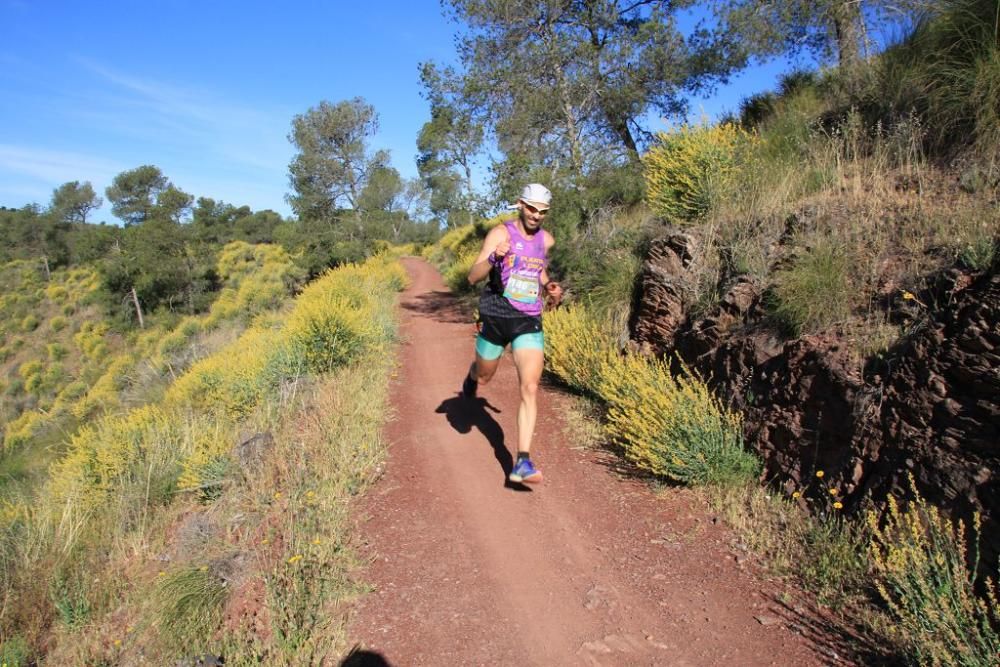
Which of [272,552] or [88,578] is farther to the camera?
[88,578]

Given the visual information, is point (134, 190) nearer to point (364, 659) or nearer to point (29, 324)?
point (29, 324)

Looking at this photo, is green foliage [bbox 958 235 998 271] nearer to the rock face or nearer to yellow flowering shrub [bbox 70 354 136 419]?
the rock face

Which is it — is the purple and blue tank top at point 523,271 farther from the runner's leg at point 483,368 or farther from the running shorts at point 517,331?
the runner's leg at point 483,368

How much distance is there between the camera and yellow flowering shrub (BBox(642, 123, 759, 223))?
624 cm

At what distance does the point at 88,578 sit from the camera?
4094 mm

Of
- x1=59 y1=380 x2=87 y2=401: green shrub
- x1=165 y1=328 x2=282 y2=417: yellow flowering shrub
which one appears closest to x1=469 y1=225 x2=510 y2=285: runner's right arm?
x1=165 y1=328 x2=282 y2=417: yellow flowering shrub

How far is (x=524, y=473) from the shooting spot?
13.7 ft

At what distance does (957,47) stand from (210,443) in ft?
25.7

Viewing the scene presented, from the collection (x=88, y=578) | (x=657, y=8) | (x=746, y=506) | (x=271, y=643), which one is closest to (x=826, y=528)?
(x=746, y=506)

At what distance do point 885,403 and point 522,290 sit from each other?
228 cm

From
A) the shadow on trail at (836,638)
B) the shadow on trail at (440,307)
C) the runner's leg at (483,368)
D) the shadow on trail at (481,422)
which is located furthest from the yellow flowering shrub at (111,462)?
the shadow on trail at (440,307)

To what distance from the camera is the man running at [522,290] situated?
3.92m

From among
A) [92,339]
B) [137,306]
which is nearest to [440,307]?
[137,306]

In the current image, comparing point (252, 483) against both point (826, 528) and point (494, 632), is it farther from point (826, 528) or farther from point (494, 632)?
point (826, 528)
